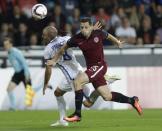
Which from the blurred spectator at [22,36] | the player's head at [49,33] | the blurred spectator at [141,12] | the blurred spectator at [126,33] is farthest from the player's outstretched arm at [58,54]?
the blurred spectator at [141,12]

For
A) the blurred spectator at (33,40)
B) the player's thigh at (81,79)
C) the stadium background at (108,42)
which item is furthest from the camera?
the blurred spectator at (33,40)

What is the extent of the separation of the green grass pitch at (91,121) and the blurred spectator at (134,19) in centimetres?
554

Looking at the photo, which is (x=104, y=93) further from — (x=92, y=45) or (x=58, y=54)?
(x=58, y=54)

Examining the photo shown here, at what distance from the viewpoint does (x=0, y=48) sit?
23969 mm

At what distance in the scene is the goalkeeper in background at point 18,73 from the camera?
72.5 feet

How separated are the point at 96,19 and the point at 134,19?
124 cm

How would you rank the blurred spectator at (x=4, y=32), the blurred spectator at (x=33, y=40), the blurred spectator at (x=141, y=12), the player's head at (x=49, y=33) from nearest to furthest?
the player's head at (x=49, y=33) → the blurred spectator at (x=33, y=40) → the blurred spectator at (x=4, y=32) → the blurred spectator at (x=141, y=12)

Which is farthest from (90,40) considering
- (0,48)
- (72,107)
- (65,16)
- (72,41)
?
(65,16)

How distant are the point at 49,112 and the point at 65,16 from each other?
5.94m

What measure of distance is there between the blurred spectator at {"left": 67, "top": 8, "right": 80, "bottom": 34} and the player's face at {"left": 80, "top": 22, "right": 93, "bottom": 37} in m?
9.96

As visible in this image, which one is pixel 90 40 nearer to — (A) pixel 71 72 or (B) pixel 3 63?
(A) pixel 71 72

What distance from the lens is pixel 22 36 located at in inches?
985

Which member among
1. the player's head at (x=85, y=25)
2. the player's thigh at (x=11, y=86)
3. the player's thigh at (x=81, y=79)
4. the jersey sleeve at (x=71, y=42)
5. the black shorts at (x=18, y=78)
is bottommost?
the player's thigh at (x=11, y=86)

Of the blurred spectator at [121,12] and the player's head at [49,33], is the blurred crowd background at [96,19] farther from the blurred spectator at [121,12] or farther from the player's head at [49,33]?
the player's head at [49,33]
